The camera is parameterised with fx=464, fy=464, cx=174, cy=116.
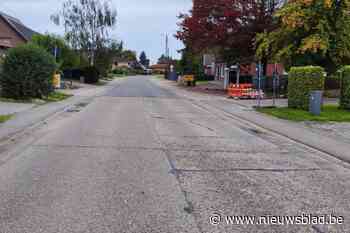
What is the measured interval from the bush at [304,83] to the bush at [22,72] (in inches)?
511

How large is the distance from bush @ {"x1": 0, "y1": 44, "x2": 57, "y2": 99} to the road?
11.9 m

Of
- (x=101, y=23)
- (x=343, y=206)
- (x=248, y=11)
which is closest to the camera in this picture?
(x=343, y=206)

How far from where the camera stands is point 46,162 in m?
8.75

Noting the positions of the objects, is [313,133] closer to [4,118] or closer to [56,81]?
[4,118]

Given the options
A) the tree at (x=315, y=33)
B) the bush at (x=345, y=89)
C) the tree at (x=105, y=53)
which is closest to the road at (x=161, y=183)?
the bush at (x=345, y=89)

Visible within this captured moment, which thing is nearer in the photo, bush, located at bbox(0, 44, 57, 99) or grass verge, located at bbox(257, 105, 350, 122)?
grass verge, located at bbox(257, 105, 350, 122)

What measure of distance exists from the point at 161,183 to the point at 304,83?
15.3 metres

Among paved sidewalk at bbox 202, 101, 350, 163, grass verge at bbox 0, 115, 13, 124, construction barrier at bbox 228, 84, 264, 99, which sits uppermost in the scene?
construction barrier at bbox 228, 84, 264, 99

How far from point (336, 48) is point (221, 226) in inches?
1072

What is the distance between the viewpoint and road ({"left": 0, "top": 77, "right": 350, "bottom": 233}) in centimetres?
537

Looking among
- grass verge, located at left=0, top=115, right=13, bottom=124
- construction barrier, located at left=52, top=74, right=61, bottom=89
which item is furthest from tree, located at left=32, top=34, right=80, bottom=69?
grass verge, located at left=0, top=115, right=13, bottom=124

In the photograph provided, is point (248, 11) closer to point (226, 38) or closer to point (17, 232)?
point (226, 38)

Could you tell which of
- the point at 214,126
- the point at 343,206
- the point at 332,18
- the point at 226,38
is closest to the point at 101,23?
the point at 226,38

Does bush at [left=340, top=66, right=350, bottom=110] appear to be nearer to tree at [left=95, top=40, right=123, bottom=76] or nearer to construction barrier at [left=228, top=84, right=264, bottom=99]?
construction barrier at [left=228, top=84, right=264, bottom=99]
